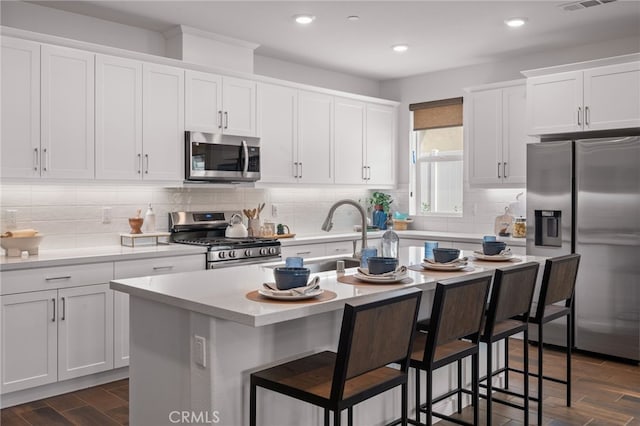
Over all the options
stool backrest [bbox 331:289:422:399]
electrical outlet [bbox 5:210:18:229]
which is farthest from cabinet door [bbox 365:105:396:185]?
stool backrest [bbox 331:289:422:399]

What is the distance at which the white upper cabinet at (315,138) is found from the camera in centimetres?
572

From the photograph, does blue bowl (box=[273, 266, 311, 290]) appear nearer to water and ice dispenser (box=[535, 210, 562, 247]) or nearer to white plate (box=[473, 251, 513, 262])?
white plate (box=[473, 251, 513, 262])

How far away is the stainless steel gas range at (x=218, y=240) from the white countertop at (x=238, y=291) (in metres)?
1.54

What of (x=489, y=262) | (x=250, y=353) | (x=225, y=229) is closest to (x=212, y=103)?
(x=225, y=229)

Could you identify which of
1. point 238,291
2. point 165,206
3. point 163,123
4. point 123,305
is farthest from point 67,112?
point 238,291

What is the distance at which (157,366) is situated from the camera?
2520 mm

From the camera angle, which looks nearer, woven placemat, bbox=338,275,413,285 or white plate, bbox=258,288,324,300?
white plate, bbox=258,288,324,300

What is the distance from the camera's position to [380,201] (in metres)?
6.94

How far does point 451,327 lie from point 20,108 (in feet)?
10.3

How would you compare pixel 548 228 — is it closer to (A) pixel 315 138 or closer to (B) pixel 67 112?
(A) pixel 315 138

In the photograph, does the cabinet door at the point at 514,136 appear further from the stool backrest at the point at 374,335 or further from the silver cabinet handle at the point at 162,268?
the stool backrest at the point at 374,335

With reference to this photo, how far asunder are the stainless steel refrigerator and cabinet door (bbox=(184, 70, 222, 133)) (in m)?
2.78

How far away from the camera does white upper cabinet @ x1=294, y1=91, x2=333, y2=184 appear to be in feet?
18.8

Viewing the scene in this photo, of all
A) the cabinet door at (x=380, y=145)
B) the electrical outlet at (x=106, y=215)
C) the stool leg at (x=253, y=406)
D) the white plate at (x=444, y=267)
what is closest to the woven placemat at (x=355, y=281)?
the white plate at (x=444, y=267)
